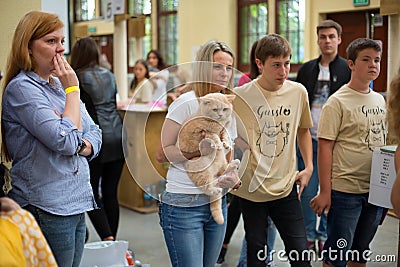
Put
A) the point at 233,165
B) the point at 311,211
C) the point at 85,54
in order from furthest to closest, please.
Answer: the point at 311,211, the point at 85,54, the point at 233,165

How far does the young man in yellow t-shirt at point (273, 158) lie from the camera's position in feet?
8.41

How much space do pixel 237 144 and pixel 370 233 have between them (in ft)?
3.46

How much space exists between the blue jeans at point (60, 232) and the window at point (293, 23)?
6.01m

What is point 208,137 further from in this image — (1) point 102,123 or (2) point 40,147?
(1) point 102,123

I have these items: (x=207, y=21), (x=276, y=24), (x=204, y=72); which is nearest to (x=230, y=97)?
(x=204, y=72)

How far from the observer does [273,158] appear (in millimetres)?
2611

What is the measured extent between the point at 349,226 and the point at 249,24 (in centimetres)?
610

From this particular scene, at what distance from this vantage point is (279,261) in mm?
3703

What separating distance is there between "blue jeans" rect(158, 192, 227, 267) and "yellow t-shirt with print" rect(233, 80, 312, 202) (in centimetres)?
31

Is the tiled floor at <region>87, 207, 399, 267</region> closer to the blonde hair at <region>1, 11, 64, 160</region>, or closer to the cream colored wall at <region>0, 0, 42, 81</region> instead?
the cream colored wall at <region>0, 0, 42, 81</region>

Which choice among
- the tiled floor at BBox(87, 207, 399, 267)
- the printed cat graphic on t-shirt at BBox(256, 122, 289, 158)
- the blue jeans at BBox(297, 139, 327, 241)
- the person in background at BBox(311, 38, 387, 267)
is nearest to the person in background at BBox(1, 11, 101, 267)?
the printed cat graphic on t-shirt at BBox(256, 122, 289, 158)

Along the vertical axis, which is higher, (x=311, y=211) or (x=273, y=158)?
(x=273, y=158)

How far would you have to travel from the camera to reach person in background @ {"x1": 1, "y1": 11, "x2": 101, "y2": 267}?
5.85 feet

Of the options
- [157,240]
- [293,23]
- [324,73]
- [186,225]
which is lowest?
[157,240]
